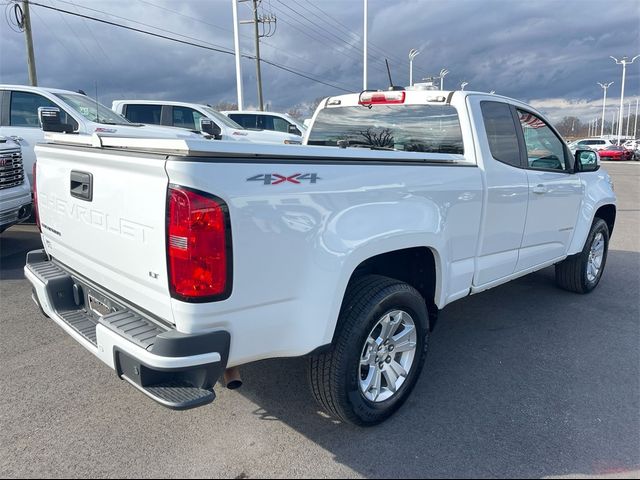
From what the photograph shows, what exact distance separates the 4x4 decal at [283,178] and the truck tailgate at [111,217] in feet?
1.29

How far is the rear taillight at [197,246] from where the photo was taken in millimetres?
2008

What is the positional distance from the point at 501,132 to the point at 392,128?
0.84m

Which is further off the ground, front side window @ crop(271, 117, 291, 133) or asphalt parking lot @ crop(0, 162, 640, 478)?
front side window @ crop(271, 117, 291, 133)

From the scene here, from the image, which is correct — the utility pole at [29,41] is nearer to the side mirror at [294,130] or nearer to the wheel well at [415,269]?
the side mirror at [294,130]

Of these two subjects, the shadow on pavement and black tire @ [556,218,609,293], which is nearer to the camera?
the shadow on pavement

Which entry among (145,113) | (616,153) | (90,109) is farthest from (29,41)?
(616,153)

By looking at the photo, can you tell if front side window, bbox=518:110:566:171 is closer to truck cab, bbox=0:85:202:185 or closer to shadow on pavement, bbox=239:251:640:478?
shadow on pavement, bbox=239:251:640:478

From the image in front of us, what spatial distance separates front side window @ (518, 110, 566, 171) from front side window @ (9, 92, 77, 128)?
6.63 metres

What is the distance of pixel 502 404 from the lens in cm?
311

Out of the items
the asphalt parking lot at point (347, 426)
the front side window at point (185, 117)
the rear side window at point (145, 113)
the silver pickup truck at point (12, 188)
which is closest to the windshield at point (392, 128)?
the asphalt parking lot at point (347, 426)

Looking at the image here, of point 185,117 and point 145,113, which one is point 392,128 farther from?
point 145,113

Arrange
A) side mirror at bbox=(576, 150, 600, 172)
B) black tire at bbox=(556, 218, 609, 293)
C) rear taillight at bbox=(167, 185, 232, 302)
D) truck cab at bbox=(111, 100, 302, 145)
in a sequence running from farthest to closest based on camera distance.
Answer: truck cab at bbox=(111, 100, 302, 145)
black tire at bbox=(556, 218, 609, 293)
side mirror at bbox=(576, 150, 600, 172)
rear taillight at bbox=(167, 185, 232, 302)

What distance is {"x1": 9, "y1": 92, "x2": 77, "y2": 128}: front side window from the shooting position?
25.3 feet

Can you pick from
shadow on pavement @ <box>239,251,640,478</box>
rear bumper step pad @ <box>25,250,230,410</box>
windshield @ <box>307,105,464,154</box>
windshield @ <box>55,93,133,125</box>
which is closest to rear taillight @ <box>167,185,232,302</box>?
rear bumper step pad @ <box>25,250,230,410</box>
